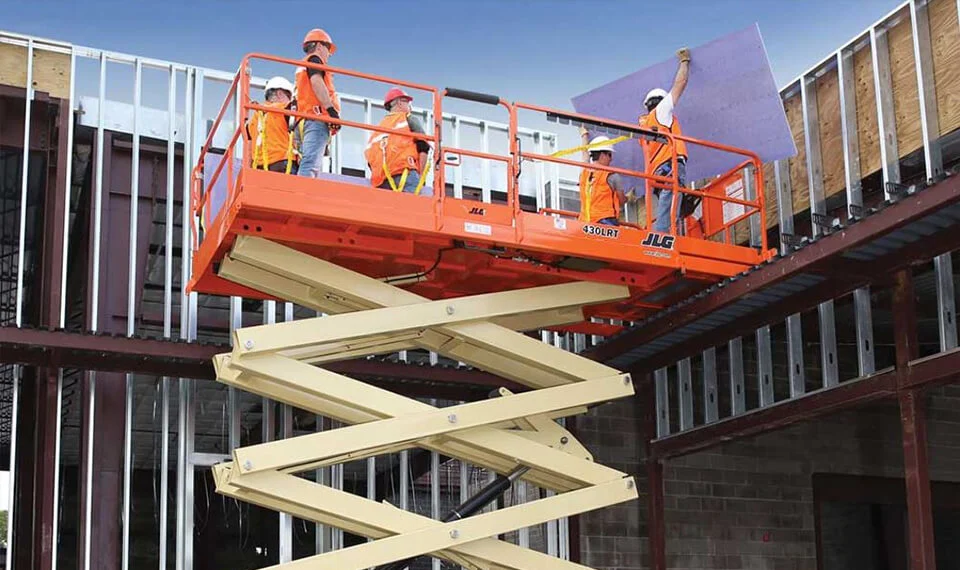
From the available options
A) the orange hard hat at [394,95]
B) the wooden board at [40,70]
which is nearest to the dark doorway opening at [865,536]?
the orange hard hat at [394,95]

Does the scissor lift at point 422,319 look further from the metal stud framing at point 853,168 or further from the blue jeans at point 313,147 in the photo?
the metal stud framing at point 853,168

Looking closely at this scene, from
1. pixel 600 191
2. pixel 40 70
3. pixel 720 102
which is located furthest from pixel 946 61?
pixel 40 70

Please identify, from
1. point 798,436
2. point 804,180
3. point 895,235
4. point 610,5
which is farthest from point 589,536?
point 610,5

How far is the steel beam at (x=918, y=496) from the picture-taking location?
34.6 ft

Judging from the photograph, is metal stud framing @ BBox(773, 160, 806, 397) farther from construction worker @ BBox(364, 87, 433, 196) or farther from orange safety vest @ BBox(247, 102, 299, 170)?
orange safety vest @ BBox(247, 102, 299, 170)

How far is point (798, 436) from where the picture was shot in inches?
700

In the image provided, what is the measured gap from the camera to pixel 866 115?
12375mm

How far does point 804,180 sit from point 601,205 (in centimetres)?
235

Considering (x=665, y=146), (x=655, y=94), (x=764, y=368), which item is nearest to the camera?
(x=665, y=146)

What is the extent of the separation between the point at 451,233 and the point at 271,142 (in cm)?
198

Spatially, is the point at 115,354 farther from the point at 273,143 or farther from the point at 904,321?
the point at 904,321

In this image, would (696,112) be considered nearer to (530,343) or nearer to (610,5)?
(530,343)

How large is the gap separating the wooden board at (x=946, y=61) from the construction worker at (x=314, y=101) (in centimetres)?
577

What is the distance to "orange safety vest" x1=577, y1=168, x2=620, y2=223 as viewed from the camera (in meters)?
12.8
